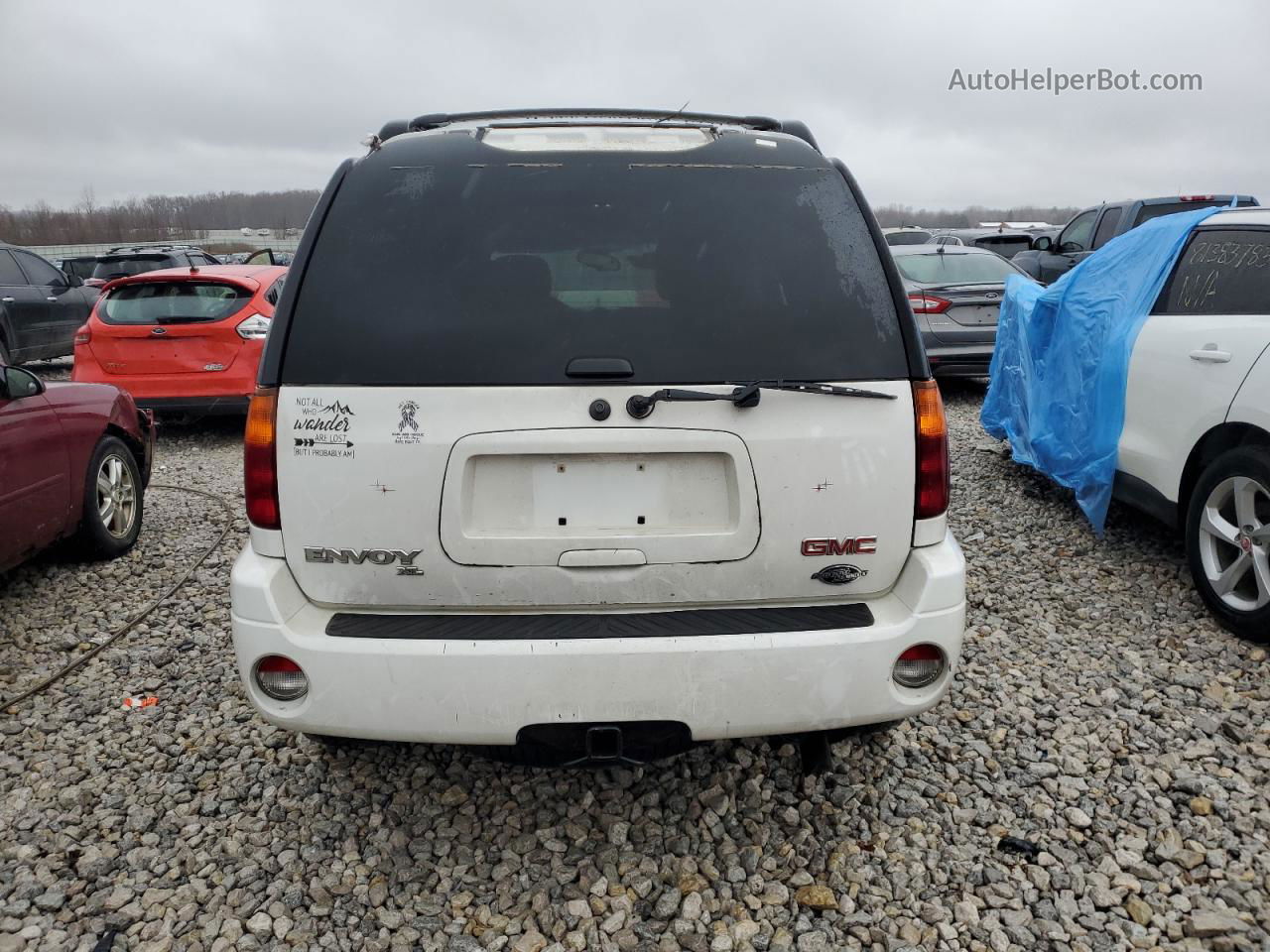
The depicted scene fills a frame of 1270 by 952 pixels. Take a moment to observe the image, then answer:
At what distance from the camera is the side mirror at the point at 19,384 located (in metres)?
3.94

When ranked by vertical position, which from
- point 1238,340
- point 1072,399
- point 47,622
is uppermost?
point 1238,340

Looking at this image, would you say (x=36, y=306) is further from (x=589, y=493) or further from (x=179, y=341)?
(x=589, y=493)

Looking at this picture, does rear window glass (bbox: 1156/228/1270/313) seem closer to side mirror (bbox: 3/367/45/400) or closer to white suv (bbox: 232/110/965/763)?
white suv (bbox: 232/110/965/763)

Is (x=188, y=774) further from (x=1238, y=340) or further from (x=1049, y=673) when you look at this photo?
(x=1238, y=340)

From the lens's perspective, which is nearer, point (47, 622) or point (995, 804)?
point (995, 804)

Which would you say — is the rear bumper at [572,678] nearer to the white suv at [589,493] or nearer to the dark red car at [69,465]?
the white suv at [589,493]

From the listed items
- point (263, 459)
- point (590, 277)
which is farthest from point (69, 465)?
point (590, 277)

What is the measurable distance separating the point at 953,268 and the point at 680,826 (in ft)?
26.7

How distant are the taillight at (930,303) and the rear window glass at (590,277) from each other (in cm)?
670

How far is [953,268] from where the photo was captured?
942 centimetres

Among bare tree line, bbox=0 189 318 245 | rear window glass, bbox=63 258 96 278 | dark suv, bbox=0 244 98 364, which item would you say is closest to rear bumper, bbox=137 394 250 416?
dark suv, bbox=0 244 98 364

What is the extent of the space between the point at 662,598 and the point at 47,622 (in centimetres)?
337

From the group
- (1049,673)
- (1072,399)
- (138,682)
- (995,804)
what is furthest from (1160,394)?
(138,682)

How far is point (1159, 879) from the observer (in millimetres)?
2410
